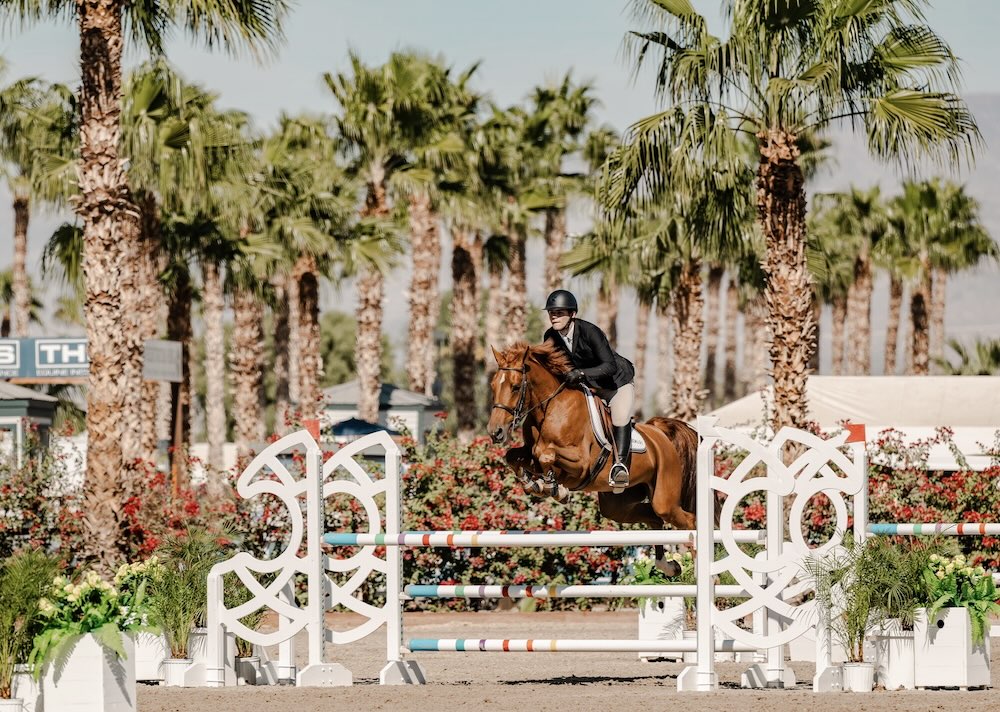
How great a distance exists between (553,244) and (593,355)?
35.4 metres

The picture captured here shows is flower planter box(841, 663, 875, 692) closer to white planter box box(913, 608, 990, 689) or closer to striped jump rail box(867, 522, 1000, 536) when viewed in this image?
white planter box box(913, 608, 990, 689)

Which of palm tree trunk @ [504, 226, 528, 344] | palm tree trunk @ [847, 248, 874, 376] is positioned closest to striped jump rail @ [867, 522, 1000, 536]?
palm tree trunk @ [504, 226, 528, 344]

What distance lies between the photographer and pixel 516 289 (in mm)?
43469

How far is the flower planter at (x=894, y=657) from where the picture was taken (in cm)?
1138

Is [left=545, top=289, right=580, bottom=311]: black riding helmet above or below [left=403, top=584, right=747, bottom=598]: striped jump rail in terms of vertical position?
above

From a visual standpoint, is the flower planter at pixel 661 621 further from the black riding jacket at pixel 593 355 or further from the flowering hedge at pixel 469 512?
the flowering hedge at pixel 469 512

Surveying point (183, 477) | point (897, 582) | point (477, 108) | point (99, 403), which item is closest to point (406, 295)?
point (477, 108)

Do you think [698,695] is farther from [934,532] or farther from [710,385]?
[710,385]

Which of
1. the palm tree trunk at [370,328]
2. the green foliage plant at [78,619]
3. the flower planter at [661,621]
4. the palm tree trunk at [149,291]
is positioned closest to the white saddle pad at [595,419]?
the flower planter at [661,621]

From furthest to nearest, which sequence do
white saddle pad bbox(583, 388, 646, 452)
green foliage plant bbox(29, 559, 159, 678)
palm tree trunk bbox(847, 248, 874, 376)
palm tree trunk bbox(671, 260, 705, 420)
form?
palm tree trunk bbox(847, 248, 874, 376) < palm tree trunk bbox(671, 260, 705, 420) < white saddle pad bbox(583, 388, 646, 452) < green foliage plant bbox(29, 559, 159, 678)

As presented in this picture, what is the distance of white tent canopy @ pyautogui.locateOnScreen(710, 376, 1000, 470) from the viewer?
35.4 m

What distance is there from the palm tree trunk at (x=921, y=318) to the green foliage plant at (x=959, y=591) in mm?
43103

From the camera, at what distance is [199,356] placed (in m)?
91.0

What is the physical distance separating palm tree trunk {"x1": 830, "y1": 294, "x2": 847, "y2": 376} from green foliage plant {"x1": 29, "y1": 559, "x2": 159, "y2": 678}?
6017cm
